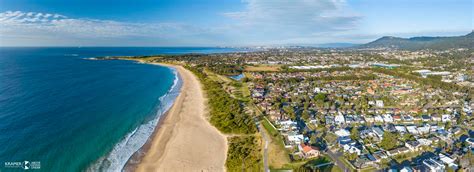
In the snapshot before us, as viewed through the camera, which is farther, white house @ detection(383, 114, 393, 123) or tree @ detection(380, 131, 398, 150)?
white house @ detection(383, 114, 393, 123)

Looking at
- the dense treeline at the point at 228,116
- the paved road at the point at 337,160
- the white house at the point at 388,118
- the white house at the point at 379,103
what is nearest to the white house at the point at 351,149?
the paved road at the point at 337,160

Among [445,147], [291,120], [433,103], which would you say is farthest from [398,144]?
[433,103]

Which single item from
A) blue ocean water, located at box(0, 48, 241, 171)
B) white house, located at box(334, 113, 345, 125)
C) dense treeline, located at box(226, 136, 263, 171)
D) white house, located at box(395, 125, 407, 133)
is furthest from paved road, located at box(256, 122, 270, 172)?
white house, located at box(395, 125, 407, 133)

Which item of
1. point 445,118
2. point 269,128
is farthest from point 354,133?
point 445,118

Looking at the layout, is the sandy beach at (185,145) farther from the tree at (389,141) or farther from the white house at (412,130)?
the white house at (412,130)

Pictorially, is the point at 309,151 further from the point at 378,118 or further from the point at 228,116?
the point at 378,118

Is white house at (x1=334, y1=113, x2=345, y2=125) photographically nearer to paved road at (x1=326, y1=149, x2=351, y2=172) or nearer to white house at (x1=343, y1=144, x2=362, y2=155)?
white house at (x1=343, y1=144, x2=362, y2=155)
